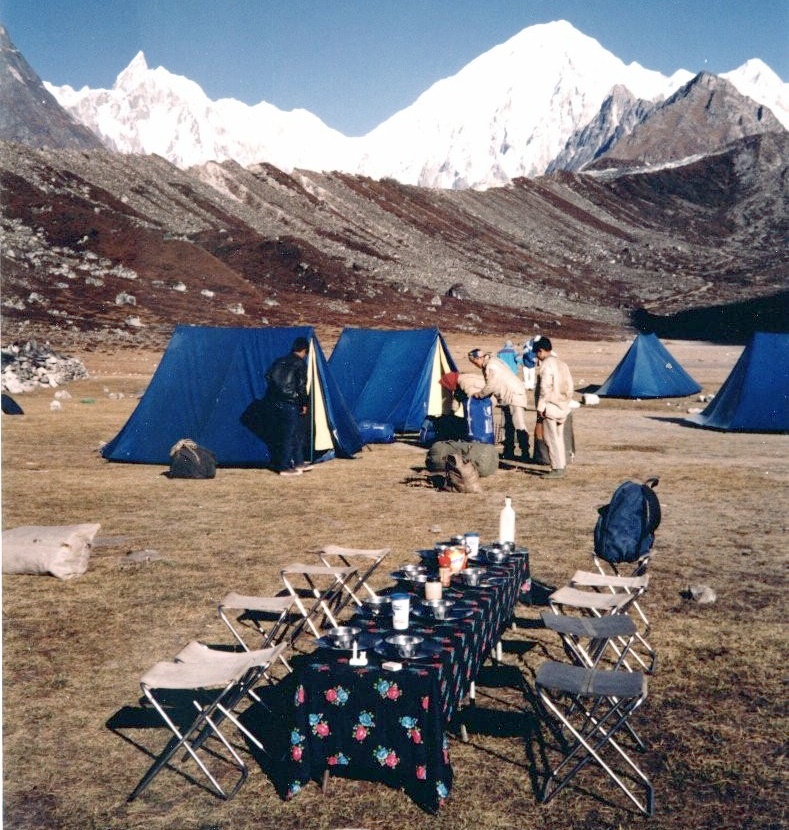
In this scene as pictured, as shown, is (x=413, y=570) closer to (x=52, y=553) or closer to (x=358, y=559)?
(x=358, y=559)

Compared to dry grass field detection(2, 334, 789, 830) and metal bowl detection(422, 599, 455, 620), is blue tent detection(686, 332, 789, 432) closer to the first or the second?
dry grass field detection(2, 334, 789, 830)

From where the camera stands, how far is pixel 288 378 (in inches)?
486

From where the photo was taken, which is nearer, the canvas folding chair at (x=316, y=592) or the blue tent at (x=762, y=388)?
the canvas folding chair at (x=316, y=592)

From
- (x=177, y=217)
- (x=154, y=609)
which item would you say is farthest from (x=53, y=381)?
(x=177, y=217)

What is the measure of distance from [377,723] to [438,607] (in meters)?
0.91

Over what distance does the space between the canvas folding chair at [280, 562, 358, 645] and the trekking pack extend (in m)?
2.10

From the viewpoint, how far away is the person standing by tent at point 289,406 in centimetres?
1234

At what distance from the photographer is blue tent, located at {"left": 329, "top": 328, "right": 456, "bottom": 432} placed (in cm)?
1645

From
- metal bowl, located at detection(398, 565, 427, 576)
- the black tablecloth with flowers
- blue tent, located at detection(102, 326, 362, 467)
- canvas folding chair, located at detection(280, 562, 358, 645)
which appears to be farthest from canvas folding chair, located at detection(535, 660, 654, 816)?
blue tent, located at detection(102, 326, 362, 467)

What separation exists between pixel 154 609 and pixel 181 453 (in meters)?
5.92

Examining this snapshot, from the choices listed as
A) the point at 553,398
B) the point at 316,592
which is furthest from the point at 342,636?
the point at 553,398

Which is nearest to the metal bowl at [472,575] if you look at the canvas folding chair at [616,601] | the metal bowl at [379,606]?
the canvas folding chair at [616,601]

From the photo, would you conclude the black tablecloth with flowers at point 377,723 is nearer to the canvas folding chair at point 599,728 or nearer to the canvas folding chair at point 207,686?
the canvas folding chair at point 207,686

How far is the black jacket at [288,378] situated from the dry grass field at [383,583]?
130 cm
